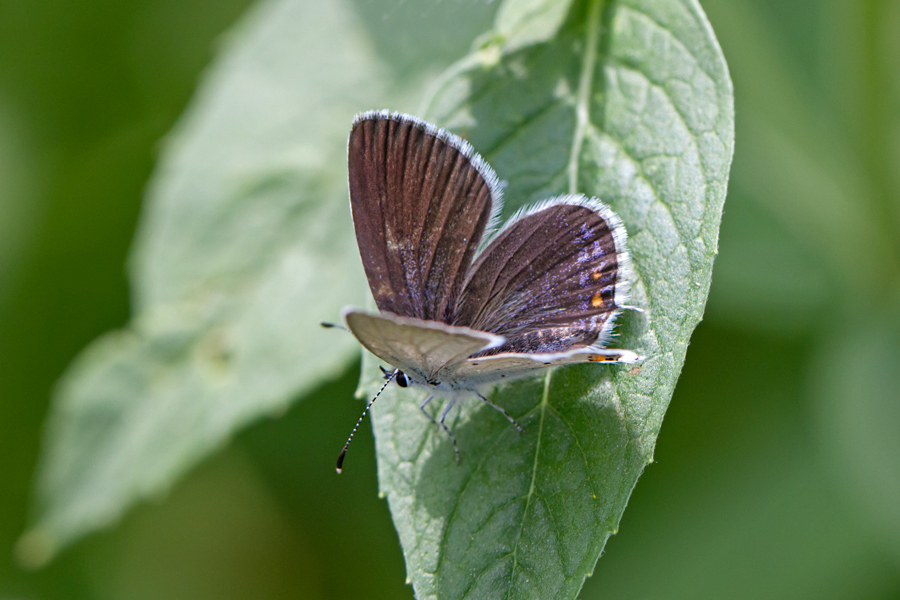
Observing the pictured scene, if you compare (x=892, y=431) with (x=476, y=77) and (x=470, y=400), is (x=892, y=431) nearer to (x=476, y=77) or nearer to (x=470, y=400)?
(x=470, y=400)

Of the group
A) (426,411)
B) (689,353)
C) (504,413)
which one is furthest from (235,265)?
(689,353)

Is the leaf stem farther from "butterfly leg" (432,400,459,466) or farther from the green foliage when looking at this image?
the green foliage

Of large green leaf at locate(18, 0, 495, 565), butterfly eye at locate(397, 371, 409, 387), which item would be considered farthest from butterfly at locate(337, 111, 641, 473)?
large green leaf at locate(18, 0, 495, 565)

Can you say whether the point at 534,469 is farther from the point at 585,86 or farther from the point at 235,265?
the point at 235,265

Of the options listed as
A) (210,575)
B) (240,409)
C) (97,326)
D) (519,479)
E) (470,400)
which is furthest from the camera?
(97,326)

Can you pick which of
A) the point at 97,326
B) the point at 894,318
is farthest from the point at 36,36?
the point at 894,318

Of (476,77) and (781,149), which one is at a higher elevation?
(476,77)

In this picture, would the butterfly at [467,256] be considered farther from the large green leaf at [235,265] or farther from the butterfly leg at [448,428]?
the large green leaf at [235,265]
